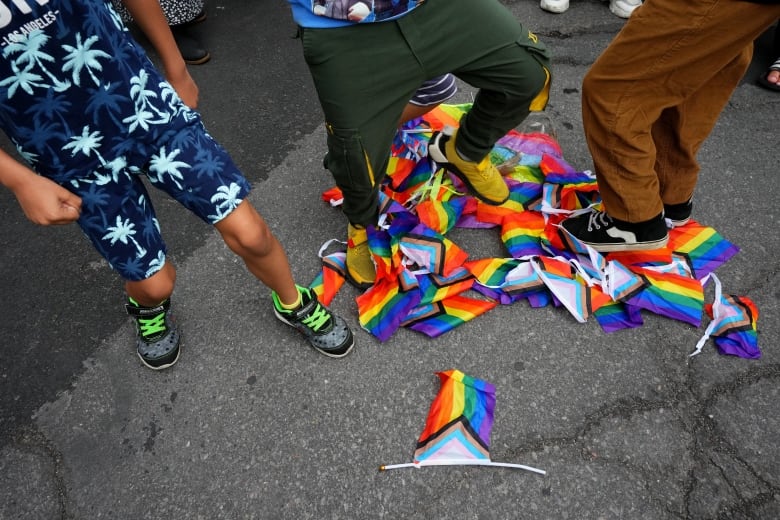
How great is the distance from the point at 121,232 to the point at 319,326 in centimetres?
73

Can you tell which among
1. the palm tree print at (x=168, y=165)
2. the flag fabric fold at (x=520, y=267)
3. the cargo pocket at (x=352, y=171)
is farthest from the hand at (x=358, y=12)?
the flag fabric fold at (x=520, y=267)

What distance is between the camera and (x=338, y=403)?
1705mm

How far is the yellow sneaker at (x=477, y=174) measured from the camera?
84.2 inches

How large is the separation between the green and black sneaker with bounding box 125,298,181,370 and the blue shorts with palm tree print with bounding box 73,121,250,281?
41 centimetres

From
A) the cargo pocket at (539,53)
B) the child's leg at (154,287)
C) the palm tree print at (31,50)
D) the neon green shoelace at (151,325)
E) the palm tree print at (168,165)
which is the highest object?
the palm tree print at (31,50)

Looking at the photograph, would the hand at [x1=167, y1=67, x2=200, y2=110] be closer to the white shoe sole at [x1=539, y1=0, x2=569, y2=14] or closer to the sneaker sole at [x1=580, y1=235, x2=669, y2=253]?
the sneaker sole at [x1=580, y1=235, x2=669, y2=253]

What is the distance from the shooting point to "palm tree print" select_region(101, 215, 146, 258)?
1.32m

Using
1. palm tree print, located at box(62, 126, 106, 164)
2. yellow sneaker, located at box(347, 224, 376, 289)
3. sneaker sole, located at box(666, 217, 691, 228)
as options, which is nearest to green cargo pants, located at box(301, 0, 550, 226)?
yellow sneaker, located at box(347, 224, 376, 289)

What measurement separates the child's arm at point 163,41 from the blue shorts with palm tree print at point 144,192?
18 cm

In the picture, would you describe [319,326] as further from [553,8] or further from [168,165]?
[553,8]

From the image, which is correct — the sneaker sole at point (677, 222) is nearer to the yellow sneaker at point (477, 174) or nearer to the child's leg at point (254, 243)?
the yellow sneaker at point (477, 174)

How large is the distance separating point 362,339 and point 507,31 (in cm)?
121

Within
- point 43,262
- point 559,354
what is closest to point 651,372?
point 559,354

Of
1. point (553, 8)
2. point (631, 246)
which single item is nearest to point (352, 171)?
point (631, 246)
